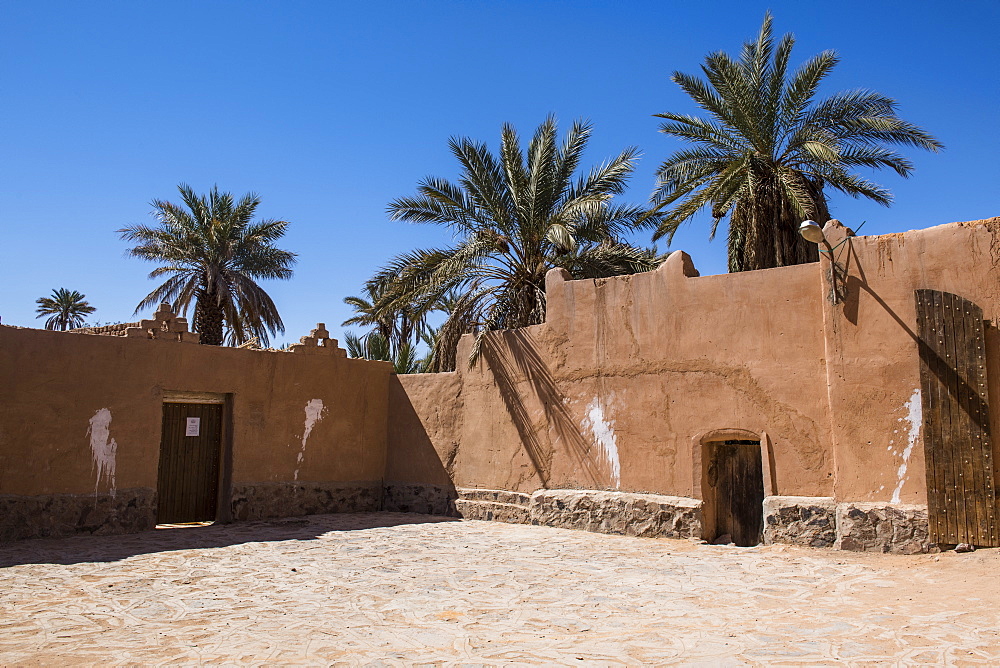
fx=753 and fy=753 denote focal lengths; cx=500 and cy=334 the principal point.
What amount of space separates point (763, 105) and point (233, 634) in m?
13.4

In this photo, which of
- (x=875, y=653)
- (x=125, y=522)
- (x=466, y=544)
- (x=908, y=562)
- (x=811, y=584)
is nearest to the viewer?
(x=875, y=653)

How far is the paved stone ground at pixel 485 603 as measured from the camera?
17.8 ft

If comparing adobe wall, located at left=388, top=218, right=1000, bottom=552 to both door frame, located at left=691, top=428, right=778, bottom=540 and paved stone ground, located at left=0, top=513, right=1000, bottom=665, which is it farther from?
paved stone ground, located at left=0, top=513, right=1000, bottom=665

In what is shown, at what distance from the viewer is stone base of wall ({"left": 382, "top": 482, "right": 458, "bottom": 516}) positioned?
13781 mm

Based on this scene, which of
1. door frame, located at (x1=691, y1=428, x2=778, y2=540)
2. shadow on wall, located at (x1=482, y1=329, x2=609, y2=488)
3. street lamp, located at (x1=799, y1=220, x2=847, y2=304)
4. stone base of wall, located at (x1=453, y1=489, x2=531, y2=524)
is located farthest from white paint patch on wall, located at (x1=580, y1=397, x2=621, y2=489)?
street lamp, located at (x1=799, y1=220, x2=847, y2=304)

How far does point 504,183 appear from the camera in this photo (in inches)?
585

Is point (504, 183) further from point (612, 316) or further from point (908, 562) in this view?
point (908, 562)

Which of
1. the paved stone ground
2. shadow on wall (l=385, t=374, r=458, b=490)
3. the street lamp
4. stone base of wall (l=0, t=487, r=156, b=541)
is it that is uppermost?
the street lamp

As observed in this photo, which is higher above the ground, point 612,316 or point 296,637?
point 612,316

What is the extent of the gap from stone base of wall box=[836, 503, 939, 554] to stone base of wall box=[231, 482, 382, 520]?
27.8 feet

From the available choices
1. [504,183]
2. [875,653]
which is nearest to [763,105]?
[504,183]

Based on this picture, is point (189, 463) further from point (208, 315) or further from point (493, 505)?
point (208, 315)

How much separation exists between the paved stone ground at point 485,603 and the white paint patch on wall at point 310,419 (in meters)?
2.97

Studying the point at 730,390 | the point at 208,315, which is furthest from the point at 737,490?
the point at 208,315
